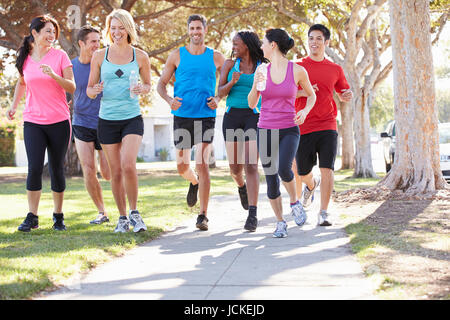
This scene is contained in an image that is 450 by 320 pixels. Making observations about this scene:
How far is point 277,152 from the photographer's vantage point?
672 cm

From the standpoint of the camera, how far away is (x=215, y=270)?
4.97 meters

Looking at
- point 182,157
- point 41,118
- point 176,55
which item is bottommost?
point 182,157

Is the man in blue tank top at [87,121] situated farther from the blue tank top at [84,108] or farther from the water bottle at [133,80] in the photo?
the water bottle at [133,80]

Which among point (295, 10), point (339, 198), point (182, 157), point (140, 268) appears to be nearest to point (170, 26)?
point (295, 10)

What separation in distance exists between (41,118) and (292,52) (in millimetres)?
22239

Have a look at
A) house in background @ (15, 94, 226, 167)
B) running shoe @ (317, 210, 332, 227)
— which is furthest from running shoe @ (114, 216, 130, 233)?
house in background @ (15, 94, 226, 167)

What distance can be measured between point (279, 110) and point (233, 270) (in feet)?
7.19

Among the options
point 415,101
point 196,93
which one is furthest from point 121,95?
point 415,101

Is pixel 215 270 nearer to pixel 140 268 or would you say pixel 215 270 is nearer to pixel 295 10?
pixel 140 268

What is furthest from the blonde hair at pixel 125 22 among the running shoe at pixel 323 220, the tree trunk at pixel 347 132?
the tree trunk at pixel 347 132

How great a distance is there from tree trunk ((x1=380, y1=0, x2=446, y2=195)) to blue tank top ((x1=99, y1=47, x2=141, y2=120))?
554cm

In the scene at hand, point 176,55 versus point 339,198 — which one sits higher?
point 176,55

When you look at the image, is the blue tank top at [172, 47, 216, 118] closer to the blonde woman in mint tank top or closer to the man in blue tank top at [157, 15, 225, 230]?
the man in blue tank top at [157, 15, 225, 230]

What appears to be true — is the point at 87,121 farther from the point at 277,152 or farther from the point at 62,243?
the point at 277,152
